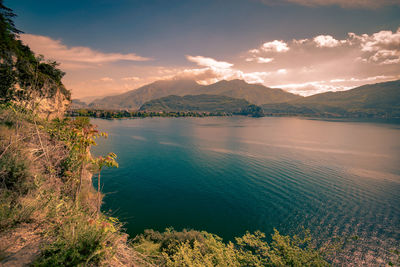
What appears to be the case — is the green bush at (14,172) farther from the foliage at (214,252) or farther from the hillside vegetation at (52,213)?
the foliage at (214,252)

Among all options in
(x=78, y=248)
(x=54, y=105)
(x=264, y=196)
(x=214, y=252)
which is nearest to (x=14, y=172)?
(x=78, y=248)

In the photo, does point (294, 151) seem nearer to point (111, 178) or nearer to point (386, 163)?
point (386, 163)

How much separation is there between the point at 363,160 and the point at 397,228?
129 ft

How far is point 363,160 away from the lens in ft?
178

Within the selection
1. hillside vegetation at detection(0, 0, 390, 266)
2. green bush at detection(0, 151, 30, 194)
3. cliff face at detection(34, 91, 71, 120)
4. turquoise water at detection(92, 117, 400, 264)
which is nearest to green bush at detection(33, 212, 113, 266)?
hillside vegetation at detection(0, 0, 390, 266)

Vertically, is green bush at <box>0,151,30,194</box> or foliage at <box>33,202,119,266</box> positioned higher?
green bush at <box>0,151,30,194</box>

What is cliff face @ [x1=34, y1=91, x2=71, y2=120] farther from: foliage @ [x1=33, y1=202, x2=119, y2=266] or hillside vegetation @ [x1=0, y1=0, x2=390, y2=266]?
foliage @ [x1=33, y1=202, x2=119, y2=266]

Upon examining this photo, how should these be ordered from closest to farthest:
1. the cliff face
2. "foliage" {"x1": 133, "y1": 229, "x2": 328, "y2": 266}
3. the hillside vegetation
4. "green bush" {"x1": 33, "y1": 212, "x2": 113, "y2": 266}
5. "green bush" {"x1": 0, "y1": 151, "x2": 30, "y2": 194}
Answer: "green bush" {"x1": 33, "y1": 212, "x2": 113, "y2": 266}, the hillside vegetation, "green bush" {"x1": 0, "y1": 151, "x2": 30, "y2": 194}, "foliage" {"x1": 133, "y1": 229, "x2": 328, "y2": 266}, the cliff face

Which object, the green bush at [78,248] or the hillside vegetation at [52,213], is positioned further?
the hillside vegetation at [52,213]

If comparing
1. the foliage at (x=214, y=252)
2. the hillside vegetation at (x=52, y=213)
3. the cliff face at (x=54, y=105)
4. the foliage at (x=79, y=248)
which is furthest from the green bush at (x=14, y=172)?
the cliff face at (x=54, y=105)

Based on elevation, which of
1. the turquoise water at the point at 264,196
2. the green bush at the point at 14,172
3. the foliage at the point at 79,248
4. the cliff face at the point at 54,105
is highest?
the cliff face at the point at 54,105

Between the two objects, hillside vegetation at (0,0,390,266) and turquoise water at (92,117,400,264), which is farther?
turquoise water at (92,117,400,264)

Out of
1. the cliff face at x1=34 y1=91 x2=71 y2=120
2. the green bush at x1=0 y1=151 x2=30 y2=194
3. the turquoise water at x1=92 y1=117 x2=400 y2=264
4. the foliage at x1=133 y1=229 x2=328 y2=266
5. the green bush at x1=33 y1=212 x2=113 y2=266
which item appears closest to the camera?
the green bush at x1=33 y1=212 x2=113 y2=266

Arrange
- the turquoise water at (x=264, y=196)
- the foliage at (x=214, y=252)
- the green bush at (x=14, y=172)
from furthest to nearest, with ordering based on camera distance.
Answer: the turquoise water at (x=264, y=196) → the foliage at (x=214, y=252) → the green bush at (x=14, y=172)
